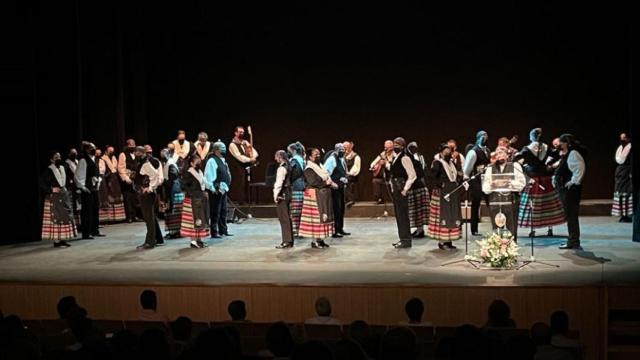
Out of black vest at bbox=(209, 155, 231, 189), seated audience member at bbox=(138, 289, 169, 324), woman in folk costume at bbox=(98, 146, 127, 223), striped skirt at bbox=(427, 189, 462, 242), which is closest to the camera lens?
seated audience member at bbox=(138, 289, 169, 324)

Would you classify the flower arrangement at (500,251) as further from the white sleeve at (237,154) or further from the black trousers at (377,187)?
the white sleeve at (237,154)

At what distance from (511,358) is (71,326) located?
2.83 metres

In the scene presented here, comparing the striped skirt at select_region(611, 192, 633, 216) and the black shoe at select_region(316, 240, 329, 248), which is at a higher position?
the striped skirt at select_region(611, 192, 633, 216)

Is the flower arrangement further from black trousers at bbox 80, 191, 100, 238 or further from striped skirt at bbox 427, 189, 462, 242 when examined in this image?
black trousers at bbox 80, 191, 100, 238

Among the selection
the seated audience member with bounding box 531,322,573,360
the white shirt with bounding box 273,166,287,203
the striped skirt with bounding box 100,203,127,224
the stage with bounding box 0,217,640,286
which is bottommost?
the stage with bounding box 0,217,640,286

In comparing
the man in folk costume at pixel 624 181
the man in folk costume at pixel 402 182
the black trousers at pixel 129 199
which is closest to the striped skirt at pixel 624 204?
the man in folk costume at pixel 624 181

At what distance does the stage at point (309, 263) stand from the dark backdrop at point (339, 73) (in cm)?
304

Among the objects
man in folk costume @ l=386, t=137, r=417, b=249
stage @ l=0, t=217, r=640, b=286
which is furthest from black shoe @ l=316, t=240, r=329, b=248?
man in folk costume @ l=386, t=137, r=417, b=249

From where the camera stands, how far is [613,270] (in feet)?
29.0

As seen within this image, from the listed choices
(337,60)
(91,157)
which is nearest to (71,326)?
(91,157)

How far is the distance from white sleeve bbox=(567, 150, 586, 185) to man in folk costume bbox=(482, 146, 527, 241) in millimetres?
579

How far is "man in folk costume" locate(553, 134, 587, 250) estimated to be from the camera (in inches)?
392

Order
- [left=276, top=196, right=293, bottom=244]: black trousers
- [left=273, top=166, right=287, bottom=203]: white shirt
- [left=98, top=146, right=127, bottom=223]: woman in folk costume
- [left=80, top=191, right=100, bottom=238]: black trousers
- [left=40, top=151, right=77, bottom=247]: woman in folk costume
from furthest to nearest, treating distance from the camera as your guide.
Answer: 1. [left=98, top=146, right=127, bottom=223]: woman in folk costume
2. [left=80, top=191, right=100, bottom=238]: black trousers
3. [left=40, top=151, right=77, bottom=247]: woman in folk costume
4. [left=276, top=196, right=293, bottom=244]: black trousers
5. [left=273, top=166, right=287, bottom=203]: white shirt

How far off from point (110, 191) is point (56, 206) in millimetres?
3341
